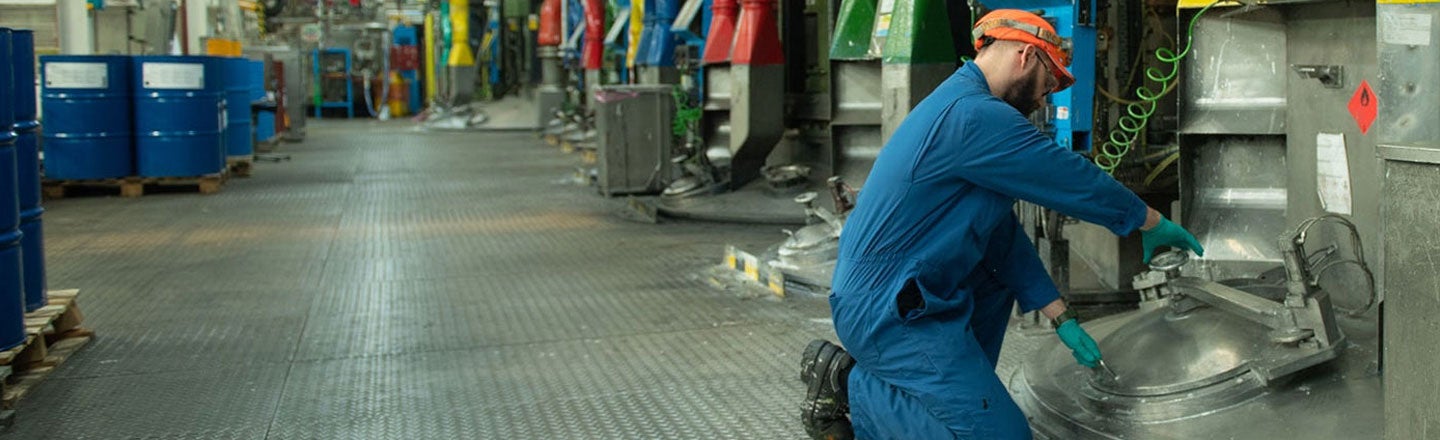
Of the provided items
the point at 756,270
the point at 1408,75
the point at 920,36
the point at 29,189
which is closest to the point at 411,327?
the point at 29,189

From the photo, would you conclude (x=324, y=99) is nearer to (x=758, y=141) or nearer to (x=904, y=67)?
(x=758, y=141)

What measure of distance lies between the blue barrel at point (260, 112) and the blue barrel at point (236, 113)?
227 cm

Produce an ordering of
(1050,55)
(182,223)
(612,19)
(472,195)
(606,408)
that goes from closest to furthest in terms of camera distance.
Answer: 1. (1050,55)
2. (606,408)
3. (182,223)
4. (472,195)
5. (612,19)

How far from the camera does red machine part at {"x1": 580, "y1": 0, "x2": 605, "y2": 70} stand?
17.1 meters

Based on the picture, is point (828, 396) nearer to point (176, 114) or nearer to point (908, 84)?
point (908, 84)

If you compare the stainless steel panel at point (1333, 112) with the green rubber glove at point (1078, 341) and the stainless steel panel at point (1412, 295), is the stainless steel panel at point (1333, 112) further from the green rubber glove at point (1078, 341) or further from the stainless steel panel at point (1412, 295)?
the stainless steel panel at point (1412, 295)

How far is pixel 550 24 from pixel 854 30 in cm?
1236

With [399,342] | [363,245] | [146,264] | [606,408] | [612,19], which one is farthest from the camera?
[612,19]

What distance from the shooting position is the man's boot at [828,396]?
3.77 metres

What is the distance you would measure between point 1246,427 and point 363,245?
21.2 ft

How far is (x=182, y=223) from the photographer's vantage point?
10328mm

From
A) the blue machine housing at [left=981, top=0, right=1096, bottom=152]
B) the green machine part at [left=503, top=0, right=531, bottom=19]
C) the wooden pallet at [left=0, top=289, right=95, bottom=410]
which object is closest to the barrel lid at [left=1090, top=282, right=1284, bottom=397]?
the blue machine housing at [left=981, top=0, right=1096, bottom=152]

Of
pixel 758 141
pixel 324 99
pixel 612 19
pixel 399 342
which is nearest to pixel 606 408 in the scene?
pixel 399 342

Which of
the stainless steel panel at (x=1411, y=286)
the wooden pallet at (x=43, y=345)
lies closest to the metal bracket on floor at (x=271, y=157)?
the wooden pallet at (x=43, y=345)
